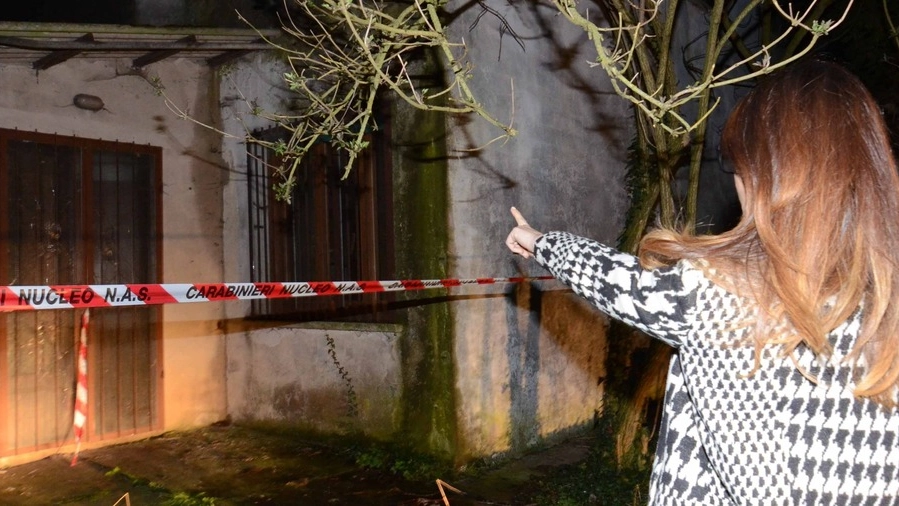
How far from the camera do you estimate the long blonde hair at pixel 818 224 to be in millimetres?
1324

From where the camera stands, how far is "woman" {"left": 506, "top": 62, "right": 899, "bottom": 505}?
4.38ft

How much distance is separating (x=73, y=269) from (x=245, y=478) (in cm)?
Result: 241

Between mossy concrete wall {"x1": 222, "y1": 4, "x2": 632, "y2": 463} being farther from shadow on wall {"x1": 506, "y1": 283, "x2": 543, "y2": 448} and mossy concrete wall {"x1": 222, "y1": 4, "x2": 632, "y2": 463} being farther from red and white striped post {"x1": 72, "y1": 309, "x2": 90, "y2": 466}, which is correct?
red and white striped post {"x1": 72, "y1": 309, "x2": 90, "y2": 466}

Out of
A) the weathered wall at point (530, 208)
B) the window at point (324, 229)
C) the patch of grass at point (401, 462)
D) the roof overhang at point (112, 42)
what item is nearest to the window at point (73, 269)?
the roof overhang at point (112, 42)

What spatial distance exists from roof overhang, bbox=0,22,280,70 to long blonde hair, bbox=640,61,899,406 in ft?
14.6

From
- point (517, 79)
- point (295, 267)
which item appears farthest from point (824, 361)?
point (295, 267)

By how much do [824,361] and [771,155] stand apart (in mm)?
432

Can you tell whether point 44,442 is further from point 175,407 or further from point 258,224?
point 258,224

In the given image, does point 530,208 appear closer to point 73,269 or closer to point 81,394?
point 73,269

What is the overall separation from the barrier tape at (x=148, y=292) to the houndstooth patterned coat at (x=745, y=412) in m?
2.68

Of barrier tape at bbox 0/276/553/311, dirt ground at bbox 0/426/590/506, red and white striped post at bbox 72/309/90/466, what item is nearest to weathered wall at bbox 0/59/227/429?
dirt ground at bbox 0/426/590/506

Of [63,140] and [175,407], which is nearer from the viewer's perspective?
[63,140]

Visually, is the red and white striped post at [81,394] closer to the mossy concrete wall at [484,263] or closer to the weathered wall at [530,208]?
the mossy concrete wall at [484,263]

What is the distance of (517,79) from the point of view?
605 centimetres
